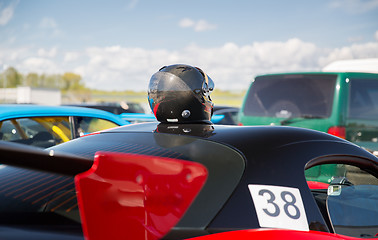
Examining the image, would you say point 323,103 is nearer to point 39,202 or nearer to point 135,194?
point 135,194

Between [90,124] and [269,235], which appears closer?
[269,235]

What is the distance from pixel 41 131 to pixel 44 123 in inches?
8.0

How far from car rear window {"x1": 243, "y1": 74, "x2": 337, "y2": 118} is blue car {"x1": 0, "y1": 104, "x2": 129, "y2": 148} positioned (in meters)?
2.79

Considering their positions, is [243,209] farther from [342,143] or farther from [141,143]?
[342,143]

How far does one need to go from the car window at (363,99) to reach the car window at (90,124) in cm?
342

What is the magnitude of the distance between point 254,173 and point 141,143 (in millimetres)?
561

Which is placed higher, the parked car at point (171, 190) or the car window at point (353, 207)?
the parked car at point (171, 190)

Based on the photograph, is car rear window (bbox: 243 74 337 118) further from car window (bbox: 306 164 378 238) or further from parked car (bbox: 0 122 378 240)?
parked car (bbox: 0 122 378 240)

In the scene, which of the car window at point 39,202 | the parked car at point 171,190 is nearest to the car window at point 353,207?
the parked car at point 171,190

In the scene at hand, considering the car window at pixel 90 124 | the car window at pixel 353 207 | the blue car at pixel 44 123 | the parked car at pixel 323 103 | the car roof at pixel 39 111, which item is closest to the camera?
the car window at pixel 353 207

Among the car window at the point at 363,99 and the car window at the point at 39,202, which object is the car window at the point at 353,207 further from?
the car window at the point at 363,99

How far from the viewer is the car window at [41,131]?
4.71 meters

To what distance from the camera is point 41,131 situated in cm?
498

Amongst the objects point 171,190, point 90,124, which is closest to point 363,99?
point 90,124
